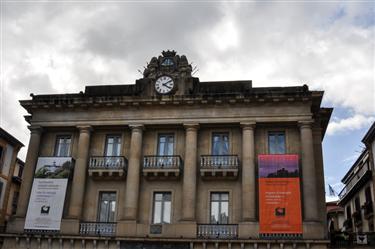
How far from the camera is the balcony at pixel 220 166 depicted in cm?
2984

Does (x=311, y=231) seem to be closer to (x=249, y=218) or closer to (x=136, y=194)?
(x=249, y=218)

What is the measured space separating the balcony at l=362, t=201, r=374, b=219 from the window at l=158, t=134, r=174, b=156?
18244mm

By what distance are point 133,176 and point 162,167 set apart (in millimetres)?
2060

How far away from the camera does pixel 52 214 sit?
30.3 metres

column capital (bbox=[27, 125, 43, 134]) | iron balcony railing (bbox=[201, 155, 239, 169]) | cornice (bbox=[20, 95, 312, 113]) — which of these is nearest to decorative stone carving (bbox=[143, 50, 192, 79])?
cornice (bbox=[20, 95, 312, 113])

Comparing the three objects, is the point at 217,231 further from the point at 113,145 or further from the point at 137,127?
the point at 113,145

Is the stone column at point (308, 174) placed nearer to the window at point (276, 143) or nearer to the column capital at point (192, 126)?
the window at point (276, 143)

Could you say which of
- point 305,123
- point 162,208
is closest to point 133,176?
point 162,208

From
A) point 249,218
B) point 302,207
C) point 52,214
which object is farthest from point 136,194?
point 302,207

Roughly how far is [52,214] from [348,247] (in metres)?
19.2

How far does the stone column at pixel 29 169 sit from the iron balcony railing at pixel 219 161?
480 inches

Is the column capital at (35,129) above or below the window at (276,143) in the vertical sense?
above

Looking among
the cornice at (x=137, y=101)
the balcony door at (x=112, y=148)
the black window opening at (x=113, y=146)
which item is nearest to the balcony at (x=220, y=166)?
the cornice at (x=137, y=101)

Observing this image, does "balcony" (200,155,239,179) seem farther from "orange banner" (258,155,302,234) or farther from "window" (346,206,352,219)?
"window" (346,206,352,219)
